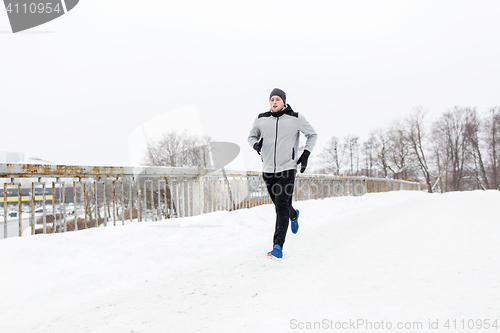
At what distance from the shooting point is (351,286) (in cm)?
249

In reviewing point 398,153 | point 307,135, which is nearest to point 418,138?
point 398,153

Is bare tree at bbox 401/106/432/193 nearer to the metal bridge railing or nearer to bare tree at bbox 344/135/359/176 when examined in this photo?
bare tree at bbox 344/135/359/176

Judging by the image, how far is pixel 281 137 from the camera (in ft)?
13.0

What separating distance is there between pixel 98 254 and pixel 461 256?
399 cm

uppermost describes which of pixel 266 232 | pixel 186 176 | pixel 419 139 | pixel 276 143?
pixel 419 139

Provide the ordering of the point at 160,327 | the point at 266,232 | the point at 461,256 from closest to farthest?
the point at 160,327
the point at 461,256
the point at 266,232

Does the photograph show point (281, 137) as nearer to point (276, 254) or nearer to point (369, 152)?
point (276, 254)

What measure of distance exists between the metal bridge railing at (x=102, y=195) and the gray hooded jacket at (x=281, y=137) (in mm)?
2134

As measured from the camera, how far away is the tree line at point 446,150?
134ft

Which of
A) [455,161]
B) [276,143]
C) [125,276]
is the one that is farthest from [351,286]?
[455,161]

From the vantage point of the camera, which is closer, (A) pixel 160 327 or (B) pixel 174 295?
(A) pixel 160 327

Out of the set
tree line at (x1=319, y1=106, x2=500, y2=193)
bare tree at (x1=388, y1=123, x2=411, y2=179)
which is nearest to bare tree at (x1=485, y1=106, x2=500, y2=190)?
tree line at (x1=319, y1=106, x2=500, y2=193)

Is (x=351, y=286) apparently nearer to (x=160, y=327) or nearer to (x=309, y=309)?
(x=309, y=309)

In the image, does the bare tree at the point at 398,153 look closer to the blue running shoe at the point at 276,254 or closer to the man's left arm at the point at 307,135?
the man's left arm at the point at 307,135
